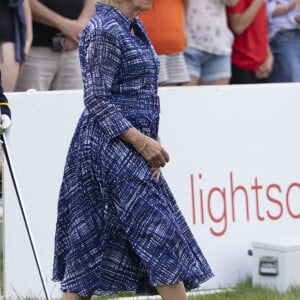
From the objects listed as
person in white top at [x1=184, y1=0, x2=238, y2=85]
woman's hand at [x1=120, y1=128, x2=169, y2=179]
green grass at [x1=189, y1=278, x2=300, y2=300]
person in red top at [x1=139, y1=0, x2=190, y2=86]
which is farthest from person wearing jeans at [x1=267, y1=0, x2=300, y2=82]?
woman's hand at [x1=120, y1=128, x2=169, y2=179]

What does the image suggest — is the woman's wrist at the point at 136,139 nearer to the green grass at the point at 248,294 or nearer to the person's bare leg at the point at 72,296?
the person's bare leg at the point at 72,296

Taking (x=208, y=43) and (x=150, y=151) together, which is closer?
(x=150, y=151)

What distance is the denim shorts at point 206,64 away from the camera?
8.96 metres

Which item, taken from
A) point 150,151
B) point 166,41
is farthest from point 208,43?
point 150,151

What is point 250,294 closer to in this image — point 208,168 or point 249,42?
point 208,168

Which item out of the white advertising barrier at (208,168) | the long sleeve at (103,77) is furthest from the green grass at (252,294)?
the long sleeve at (103,77)

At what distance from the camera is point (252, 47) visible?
9.61 meters

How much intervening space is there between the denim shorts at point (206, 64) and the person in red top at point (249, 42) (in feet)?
1.47

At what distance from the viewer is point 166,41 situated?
8641 mm

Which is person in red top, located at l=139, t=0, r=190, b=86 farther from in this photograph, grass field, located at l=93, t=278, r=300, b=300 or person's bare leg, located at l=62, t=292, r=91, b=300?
person's bare leg, located at l=62, t=292, r=91, b=300

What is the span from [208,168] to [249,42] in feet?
7.82

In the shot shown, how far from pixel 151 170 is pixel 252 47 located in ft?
14.5

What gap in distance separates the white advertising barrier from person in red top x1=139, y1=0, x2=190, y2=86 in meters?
1.25

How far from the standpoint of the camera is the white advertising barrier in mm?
6949
